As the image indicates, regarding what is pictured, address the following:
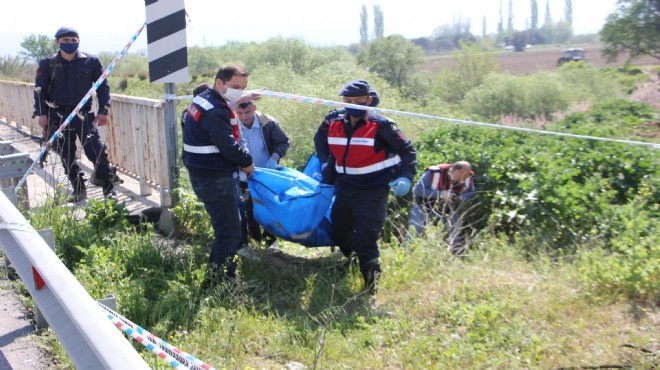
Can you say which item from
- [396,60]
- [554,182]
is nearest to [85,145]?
[554,182]

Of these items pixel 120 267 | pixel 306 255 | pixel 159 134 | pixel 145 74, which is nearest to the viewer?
pixel 120 267

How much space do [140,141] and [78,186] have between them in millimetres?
922

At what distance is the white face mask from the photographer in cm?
493

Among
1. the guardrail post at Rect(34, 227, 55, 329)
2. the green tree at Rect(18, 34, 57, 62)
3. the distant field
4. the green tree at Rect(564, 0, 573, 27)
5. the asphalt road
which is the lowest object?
the asphalt road

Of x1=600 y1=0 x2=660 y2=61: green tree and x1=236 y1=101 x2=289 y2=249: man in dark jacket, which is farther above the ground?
x1=600 y1=0 x2=660 y2=61: green tree

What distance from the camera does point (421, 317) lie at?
4531mm

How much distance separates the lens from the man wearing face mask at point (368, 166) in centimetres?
520

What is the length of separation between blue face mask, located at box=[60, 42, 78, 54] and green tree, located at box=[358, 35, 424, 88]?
17383 mm

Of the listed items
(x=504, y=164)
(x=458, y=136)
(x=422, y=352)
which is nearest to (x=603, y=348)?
(x=422, y=352)

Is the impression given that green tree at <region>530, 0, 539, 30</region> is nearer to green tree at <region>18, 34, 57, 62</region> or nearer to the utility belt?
green tree at <region>18, 34, 57, 62</region>

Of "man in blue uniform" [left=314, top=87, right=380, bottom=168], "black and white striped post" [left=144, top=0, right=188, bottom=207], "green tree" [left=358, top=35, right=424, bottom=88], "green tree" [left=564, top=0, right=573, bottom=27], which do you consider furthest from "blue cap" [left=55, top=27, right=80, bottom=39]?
"green tree" [left=564, top=0, right=573, bottom=27]

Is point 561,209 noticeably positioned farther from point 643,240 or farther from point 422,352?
point 422,352

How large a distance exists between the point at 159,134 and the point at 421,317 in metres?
3.65

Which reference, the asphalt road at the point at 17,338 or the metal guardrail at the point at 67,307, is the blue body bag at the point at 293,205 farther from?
the metal guardrail at the point at 67,307
